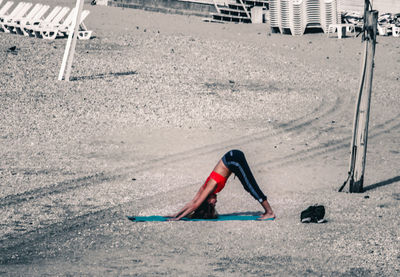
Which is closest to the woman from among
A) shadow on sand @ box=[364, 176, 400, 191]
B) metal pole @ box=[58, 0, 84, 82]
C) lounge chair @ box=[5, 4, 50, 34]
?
shadow on sand @ box=[364, 176, 400, 191]

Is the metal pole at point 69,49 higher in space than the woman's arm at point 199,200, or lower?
higher

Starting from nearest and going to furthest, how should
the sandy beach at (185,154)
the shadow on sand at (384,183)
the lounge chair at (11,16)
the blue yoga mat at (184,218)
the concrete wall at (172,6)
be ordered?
the sandy beach at (185,154) < the blue yoga mat at (184,218) < the shadow on sand at (384,183) < the lounge chair at (11,16) < the concrete wall at (172,6)

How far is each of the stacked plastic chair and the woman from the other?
51.1 ft

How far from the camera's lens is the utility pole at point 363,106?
8148mm

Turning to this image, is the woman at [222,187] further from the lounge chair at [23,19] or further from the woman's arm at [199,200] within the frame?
the lounge chair at [23,19]

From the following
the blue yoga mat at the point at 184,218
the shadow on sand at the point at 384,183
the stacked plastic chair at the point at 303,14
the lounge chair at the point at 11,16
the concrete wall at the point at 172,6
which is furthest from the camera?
the concrete wall at the point at 172,6

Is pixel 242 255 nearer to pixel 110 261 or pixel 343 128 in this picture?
pixel 110 261

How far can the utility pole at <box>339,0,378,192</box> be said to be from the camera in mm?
8148

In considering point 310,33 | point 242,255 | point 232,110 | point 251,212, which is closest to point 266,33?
point 310,33

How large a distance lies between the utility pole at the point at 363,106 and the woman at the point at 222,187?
1709 mm

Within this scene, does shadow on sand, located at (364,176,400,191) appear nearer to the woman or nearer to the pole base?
the pole base

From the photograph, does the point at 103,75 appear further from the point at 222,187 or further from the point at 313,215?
the point at 313,215

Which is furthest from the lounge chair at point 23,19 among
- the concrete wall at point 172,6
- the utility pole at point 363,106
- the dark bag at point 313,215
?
the dark bag at point 313,215

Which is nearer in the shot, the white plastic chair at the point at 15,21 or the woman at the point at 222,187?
the woman at the point at 222,187
